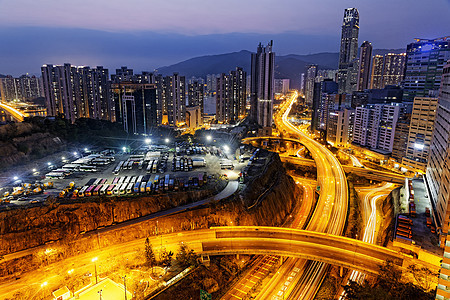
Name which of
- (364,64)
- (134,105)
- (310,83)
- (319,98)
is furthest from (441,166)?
(310,83)

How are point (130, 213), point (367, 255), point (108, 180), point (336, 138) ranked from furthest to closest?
point (336, 138) < point (108, 180) < point (130, 213) < point (367, 255)

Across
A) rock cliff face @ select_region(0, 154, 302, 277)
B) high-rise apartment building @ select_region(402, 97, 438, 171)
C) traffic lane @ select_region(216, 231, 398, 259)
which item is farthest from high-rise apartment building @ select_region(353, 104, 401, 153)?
traffic lane @ select_region(216, 231, 398, 259)

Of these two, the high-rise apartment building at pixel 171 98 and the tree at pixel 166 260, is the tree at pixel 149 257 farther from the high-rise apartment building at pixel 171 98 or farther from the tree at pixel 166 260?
the high-rise apartment building at pixel 171 98

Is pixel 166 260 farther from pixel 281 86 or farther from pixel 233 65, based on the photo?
pixel 233 65

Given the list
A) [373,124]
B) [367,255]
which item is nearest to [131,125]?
[373,124]

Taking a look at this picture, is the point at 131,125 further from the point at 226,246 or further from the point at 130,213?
the point at 226,246

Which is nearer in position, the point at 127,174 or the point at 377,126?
the point at 127,174

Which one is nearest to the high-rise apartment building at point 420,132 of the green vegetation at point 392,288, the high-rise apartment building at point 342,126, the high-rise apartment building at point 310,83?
the high-rise apartment building at point 342,126
